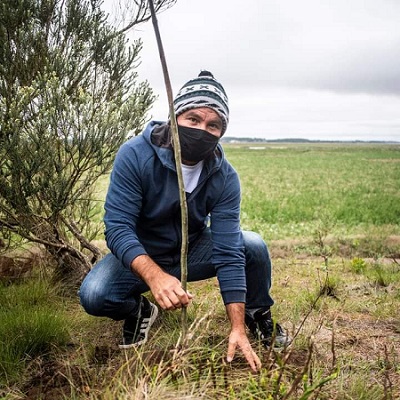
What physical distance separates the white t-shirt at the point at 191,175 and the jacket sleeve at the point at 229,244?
0.67ft

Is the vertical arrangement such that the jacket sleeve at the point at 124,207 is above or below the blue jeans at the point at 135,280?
above

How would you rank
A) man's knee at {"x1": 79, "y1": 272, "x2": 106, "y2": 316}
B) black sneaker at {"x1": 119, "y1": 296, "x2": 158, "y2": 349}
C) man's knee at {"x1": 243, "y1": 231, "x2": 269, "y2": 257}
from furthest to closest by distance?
man's knee at {"x1": 243, "y1": 231, "x2": 269, "y2": 257} → black sneaker at {"x1": 119, "y1": 296, "x2": 158, "y2": 349} → man's knee at {"x1": 79, "y1": 272, "x2": 106, "y2": 316}

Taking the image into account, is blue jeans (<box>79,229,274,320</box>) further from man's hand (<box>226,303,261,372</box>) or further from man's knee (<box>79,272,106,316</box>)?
man's hand (<box>226,303,261,372</box>)

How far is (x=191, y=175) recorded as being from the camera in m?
3.22

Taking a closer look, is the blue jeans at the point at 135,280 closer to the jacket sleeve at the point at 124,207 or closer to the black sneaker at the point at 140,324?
the black sneaker at the point at 140,324

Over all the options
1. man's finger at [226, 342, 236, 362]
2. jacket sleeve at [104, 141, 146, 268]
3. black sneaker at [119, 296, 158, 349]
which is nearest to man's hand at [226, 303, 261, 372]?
man's finger at [226, 342, 236, 362]

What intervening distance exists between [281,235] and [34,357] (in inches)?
274

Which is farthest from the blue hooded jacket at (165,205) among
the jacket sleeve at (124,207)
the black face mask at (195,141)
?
the black face mask at (195,141)

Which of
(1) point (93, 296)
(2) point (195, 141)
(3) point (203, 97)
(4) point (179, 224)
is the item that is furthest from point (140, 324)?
(3) point (203, 97)

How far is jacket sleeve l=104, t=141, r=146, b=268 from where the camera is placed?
8.91ft

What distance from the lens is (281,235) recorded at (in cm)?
935

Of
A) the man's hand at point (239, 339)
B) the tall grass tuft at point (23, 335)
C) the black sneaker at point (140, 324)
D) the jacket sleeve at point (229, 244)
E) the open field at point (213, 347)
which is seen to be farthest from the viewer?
the black sneaker at point (140, 324)

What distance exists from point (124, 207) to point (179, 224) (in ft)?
1.75

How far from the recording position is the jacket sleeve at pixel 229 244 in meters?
2.87
